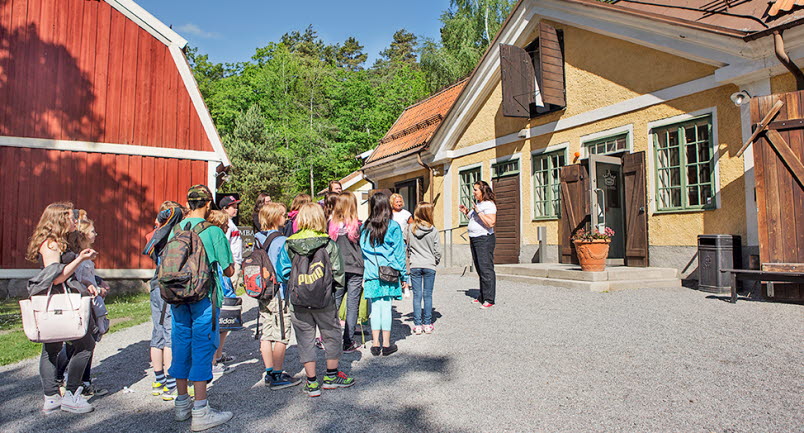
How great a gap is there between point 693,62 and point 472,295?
5435mm

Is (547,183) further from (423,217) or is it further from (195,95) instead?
(195,95)

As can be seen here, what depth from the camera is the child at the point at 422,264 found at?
19.1 feet

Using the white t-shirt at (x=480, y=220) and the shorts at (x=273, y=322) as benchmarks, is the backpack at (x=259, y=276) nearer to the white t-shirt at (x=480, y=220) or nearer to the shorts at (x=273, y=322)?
the shorts at (x=273, y=322)

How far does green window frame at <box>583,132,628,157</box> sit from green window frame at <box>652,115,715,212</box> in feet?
2.21

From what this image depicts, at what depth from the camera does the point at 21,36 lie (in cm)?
1149

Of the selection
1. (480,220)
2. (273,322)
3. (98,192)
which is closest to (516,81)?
(480,220)

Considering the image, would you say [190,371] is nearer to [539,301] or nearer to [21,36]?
[539,301]

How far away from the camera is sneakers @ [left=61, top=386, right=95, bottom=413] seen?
145 inches

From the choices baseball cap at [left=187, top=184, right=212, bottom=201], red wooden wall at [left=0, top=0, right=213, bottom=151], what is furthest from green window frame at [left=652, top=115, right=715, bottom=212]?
red wooden wall at [left=0, top=0, right=213, bottom=151]

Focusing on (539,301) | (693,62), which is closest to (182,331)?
(539,301)

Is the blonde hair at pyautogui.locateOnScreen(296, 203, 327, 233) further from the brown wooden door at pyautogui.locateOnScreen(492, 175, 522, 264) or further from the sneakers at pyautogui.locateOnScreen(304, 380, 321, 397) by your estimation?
the brown wooden door at pyautogui.locateOnScreen(492, 175, 522, 264)

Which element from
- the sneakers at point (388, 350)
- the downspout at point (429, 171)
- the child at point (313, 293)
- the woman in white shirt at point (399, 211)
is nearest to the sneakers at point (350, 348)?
the sneakers at point (388, 350)

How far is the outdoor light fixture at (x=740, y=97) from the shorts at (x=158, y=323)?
8.13m

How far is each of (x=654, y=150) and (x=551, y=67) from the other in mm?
3115
